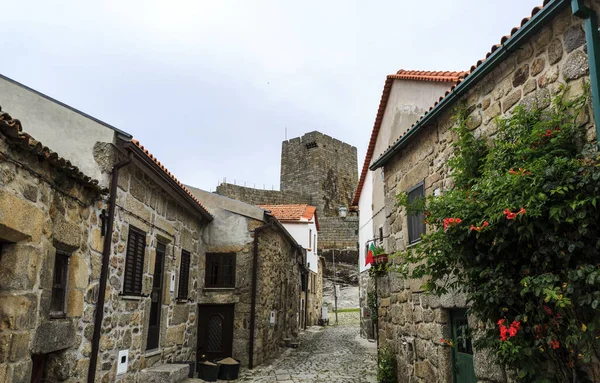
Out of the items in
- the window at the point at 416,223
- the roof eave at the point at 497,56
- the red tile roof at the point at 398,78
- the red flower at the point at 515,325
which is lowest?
the red flower at the point at 515,325

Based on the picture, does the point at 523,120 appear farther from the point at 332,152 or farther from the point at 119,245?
the point at 332,152

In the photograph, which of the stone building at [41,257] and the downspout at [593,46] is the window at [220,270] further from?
the downspout at [593,46]

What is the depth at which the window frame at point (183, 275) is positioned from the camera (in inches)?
368

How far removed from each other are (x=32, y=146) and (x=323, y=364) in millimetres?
8573

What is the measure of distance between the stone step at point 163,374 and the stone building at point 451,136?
358 centimetres

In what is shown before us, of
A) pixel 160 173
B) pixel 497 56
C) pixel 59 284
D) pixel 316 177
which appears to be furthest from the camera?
pixel 316 177

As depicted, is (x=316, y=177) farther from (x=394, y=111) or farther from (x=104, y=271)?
(x=104, y=271)

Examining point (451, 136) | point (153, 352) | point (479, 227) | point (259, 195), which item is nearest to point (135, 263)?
point (153, 352)

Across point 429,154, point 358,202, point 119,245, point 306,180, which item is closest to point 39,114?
point 119,245

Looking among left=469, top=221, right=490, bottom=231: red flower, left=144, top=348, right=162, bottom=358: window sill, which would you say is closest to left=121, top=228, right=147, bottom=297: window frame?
left=144, top=348, right=162, bottom=358: window sill

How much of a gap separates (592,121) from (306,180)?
31.5m

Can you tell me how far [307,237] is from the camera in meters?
19.7

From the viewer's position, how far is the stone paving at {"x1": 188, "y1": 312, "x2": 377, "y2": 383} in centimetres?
901

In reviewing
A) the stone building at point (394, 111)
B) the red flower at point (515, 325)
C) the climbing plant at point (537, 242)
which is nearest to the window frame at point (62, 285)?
the climbing plant at point (537, 242)
